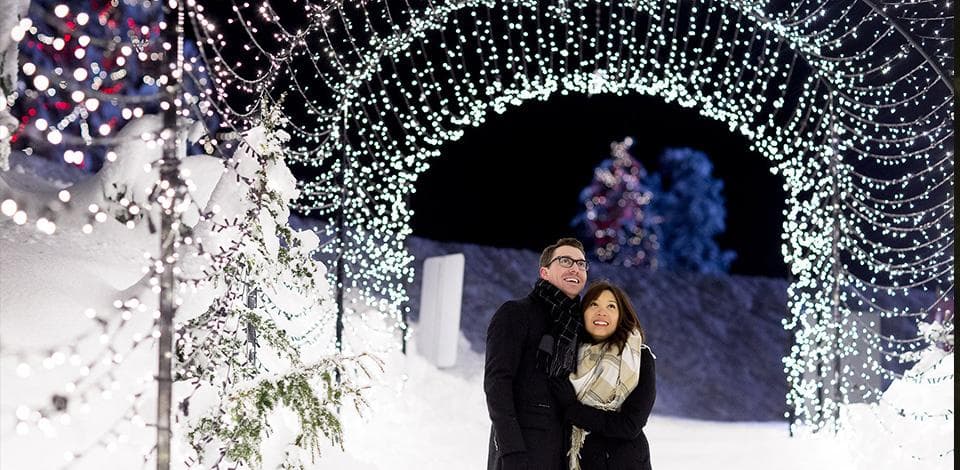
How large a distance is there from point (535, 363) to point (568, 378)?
13cm

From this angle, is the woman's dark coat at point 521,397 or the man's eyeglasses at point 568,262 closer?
the woman's dark coat at point 521,397

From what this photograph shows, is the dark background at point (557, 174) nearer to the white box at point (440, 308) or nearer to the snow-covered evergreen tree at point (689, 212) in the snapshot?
the snow-covered evergreen tree at point (689, 212)

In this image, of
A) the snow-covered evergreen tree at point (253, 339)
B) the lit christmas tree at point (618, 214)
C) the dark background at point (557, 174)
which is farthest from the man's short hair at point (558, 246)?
the lit christmas tree at point (618, 214)

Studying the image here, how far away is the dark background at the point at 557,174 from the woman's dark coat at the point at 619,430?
48.0 ft

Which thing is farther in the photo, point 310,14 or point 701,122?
point 701,122

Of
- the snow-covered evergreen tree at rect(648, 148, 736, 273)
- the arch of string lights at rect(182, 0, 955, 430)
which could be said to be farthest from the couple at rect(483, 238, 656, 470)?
→ the snow-covered evergreen tree at rect(648, 148, 736, 273)

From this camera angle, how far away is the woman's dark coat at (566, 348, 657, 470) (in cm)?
375

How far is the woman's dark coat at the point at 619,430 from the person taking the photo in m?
3.75

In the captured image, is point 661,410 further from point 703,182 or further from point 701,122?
point 703,182

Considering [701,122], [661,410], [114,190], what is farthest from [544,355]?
[701,122]

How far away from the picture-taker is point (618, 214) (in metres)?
25.9

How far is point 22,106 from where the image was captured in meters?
11.4

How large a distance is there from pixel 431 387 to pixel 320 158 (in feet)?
16.1

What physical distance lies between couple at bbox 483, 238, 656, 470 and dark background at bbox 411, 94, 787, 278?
14577 mm
